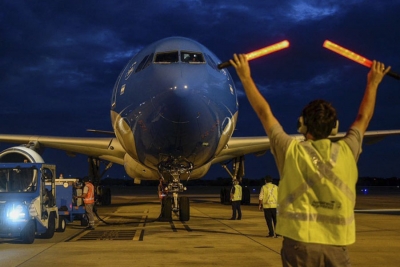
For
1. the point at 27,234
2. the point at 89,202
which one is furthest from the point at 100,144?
the point at 27,234

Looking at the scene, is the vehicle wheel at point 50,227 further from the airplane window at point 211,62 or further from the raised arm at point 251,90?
the raised arm at point 251,90

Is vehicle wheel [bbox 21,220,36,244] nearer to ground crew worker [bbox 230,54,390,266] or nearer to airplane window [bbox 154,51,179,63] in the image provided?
airplane window [bbox 154,51,179,63]

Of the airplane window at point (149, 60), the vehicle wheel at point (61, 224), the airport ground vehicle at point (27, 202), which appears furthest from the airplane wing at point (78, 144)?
the airplane window at point (149, 60)

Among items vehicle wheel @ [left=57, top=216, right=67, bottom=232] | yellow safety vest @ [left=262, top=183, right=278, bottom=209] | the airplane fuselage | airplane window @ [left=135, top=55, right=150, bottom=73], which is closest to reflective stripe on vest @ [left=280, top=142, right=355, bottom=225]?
the airplane fuselage

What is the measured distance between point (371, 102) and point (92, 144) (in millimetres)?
17335

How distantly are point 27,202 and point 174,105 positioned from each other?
140 inches

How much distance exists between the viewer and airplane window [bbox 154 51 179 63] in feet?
41.5

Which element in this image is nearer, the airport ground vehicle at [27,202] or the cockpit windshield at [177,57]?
the airport ground vehicle at [27,202]

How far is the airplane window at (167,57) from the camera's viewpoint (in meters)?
12.7

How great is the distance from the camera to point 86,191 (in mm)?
14555

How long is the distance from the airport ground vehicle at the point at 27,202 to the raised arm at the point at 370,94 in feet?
29.7

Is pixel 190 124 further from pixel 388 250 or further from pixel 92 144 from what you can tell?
pixel 92 144

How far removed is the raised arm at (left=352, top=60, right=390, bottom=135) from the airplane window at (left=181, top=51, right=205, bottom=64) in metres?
9.45

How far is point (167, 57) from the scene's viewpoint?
12766 millimetres
